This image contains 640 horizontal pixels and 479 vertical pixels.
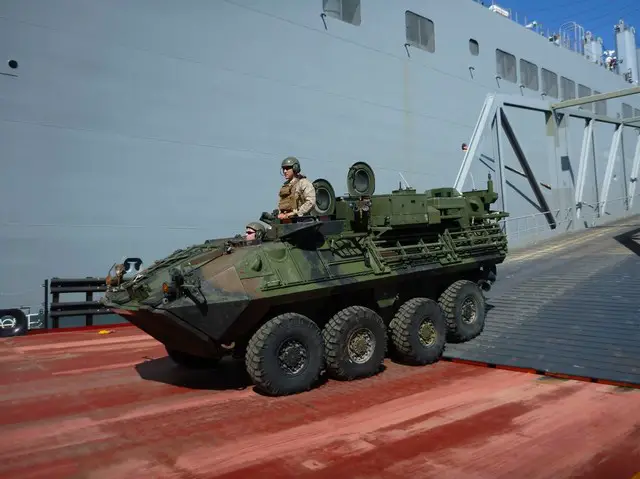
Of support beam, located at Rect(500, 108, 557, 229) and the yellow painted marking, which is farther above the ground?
support beam, located at Rect(500, 108, 557, 229)

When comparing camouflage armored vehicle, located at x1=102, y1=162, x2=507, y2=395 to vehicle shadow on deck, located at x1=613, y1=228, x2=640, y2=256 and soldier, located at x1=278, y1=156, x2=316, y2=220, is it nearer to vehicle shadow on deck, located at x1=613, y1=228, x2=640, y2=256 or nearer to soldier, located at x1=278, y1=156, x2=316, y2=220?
soldier, located at x1=278, y1=156, x2=316, y2=220

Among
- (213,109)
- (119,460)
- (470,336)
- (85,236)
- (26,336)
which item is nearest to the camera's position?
(119,460)

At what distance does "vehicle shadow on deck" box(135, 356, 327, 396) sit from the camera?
567cm

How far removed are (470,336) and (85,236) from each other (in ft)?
21.8

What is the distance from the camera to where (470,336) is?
699 centimetres

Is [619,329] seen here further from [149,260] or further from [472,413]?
[149,260]

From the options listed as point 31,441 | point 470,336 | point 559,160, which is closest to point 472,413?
point 470,336

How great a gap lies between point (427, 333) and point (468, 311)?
0.98 meters

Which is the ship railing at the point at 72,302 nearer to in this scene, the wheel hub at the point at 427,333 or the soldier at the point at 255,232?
the soldier at the point at 255,232

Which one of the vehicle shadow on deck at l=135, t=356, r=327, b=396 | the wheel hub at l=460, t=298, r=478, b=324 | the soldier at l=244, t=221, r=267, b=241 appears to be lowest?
the vehicle shadow on deck at l=135, t=356, r=327, b=396

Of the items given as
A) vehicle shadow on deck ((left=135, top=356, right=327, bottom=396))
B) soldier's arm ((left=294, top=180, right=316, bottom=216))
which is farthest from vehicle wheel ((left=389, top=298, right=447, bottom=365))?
soldier's arm ((left=294, top=180, right=316, bottom=216))

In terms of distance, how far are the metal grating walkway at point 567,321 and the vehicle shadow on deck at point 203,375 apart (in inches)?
92.4

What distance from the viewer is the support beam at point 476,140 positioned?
1633cm

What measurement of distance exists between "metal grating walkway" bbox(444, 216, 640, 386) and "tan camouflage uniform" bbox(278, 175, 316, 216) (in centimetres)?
254
